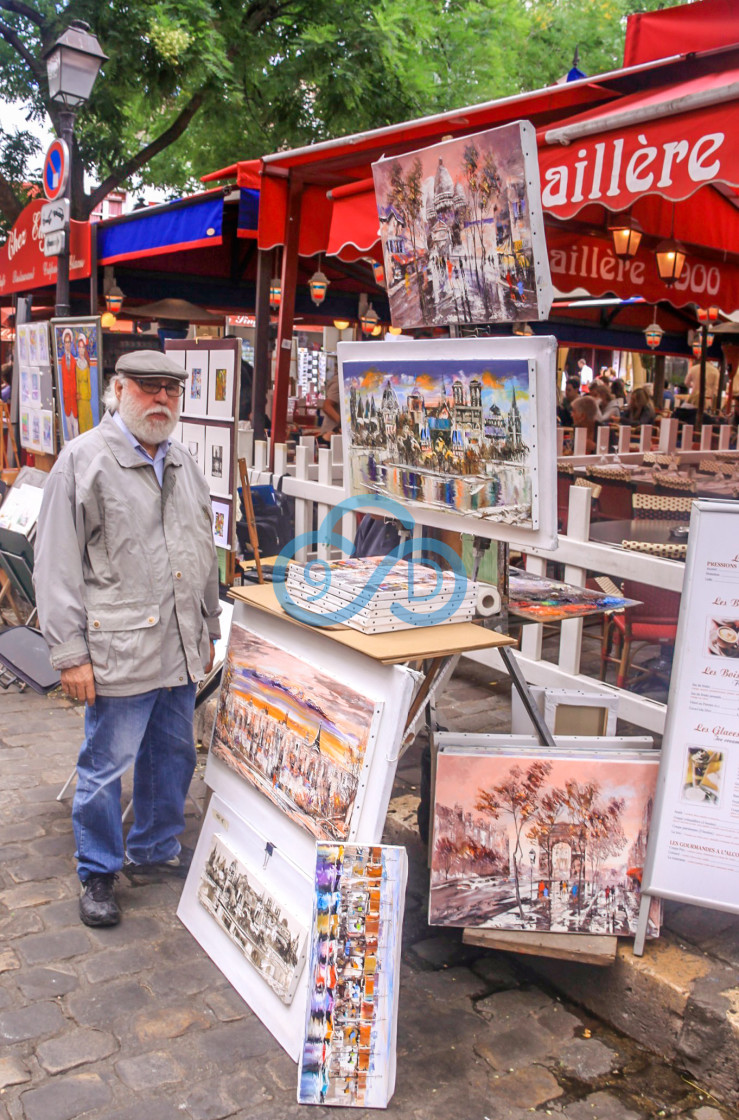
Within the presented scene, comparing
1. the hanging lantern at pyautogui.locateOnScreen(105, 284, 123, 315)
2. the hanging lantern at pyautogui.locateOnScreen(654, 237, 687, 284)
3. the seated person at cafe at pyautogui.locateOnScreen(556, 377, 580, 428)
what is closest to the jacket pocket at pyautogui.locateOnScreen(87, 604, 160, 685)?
the hanging lantern at pyautogui.locateOnScreen(654, 237, 687, 284)

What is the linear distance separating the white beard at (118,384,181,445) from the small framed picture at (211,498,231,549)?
60.7 inches

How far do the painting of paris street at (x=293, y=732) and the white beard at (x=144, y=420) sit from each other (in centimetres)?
70

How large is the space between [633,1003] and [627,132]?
3175mm

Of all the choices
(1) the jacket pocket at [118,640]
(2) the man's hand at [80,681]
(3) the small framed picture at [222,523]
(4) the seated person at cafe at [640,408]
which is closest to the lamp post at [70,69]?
(3) the small framed picture at [222,523]

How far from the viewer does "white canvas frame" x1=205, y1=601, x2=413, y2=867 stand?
2461 mm

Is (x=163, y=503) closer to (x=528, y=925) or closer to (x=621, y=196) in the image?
(x=528, y=925)

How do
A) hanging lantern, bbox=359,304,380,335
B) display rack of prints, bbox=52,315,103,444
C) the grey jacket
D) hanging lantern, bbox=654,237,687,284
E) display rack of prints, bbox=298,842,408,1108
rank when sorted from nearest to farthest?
display rack of prints, bbox=298,842,408,1108 → the grey jacket → display rack of prints, bbox=52,315,103,444 → hanging lantern, bbox=654,237,687,284 → hanging lantern, bbox=359,304,380,335

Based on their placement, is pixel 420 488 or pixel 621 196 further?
pixel 621 196

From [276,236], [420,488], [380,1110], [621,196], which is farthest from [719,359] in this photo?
[380,1110]

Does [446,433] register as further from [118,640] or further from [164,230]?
[164,230]

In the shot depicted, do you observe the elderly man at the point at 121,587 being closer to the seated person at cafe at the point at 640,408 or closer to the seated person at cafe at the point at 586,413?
the seated person at cafe at the point at 586,413

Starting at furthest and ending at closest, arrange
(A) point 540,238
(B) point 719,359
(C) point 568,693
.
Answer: (B) point 719,359 → (C) point 568,693 → (A) point 540,238

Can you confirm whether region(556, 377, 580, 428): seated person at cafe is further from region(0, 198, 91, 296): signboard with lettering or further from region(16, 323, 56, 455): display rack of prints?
region(16, 323, 56, 455): display rack of prints

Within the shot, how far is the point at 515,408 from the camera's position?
2.73 metres
